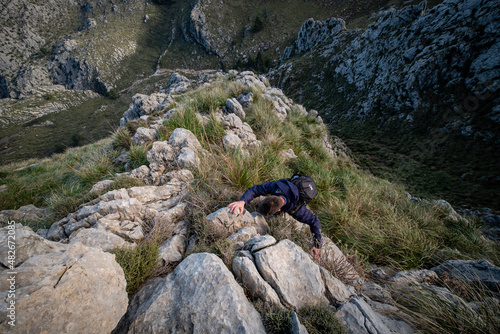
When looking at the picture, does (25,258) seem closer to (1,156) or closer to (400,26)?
(400,26)

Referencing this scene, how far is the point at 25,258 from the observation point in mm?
1493

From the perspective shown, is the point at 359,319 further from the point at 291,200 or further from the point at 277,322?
the point at 291,200

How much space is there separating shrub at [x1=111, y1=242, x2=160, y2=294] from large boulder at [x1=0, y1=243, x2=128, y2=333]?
20 centimetres

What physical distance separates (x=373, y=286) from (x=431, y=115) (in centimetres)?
2546

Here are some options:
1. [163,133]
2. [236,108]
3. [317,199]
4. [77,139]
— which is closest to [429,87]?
[236,108]

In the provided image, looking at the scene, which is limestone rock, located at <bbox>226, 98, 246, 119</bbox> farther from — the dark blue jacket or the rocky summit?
the dark blue jacket

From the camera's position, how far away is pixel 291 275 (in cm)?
194

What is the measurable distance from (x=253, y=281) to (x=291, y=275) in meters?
0.47

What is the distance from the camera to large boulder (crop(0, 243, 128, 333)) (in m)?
1.12

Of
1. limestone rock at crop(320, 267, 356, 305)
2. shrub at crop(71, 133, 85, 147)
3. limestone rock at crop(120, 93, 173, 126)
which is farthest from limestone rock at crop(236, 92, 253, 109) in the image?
shrub at crop(71, 133, 85, 147)

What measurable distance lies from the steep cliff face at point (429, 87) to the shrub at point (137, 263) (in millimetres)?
21229

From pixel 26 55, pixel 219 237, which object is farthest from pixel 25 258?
pixel 26 55

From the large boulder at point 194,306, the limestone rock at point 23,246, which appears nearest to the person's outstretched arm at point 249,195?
the large boulder at point 194,306

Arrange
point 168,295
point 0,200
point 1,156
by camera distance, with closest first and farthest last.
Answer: point 168,295, point 0,200, point 1,156
